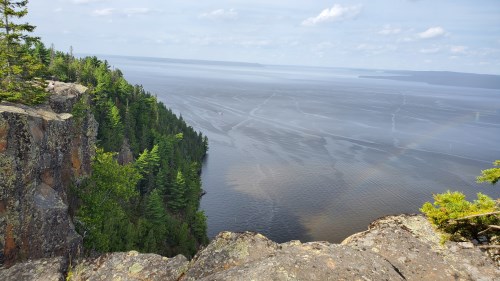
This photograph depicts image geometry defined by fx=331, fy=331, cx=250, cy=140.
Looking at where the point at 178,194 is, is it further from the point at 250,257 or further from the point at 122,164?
the point at 250,257

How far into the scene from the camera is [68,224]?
30.9 meters

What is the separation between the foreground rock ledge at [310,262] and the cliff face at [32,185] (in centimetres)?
993

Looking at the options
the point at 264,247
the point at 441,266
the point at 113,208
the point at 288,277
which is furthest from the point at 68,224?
the point at 441,266

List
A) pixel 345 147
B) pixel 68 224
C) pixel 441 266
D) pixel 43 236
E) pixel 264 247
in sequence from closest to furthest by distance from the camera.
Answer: pixel 441 266 → pixel 264 247 → pixel 43 236 → pixel 68 224 → pixel 345 147

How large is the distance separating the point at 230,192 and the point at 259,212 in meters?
13.2

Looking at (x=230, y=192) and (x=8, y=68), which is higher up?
(x=8, y=68)

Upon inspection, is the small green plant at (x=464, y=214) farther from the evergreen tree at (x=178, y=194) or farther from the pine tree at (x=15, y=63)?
the evergreen tree at (x=178, y=194)

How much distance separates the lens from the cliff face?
83.2 feet

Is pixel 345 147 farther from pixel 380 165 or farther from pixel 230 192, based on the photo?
pixel 230 192

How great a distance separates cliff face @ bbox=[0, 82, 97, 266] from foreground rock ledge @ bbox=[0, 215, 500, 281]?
9.93 meters

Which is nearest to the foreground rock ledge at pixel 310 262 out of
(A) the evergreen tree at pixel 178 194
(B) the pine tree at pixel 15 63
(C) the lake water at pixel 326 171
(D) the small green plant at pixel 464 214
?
(D) the small green plant at pixel 464 214

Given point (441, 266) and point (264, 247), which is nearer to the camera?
point (441, 266)

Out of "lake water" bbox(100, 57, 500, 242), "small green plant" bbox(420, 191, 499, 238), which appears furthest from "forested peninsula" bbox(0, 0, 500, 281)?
"lake water" bbox(100, 57, 500, 242)

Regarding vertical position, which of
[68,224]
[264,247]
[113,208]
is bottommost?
[113,208]
